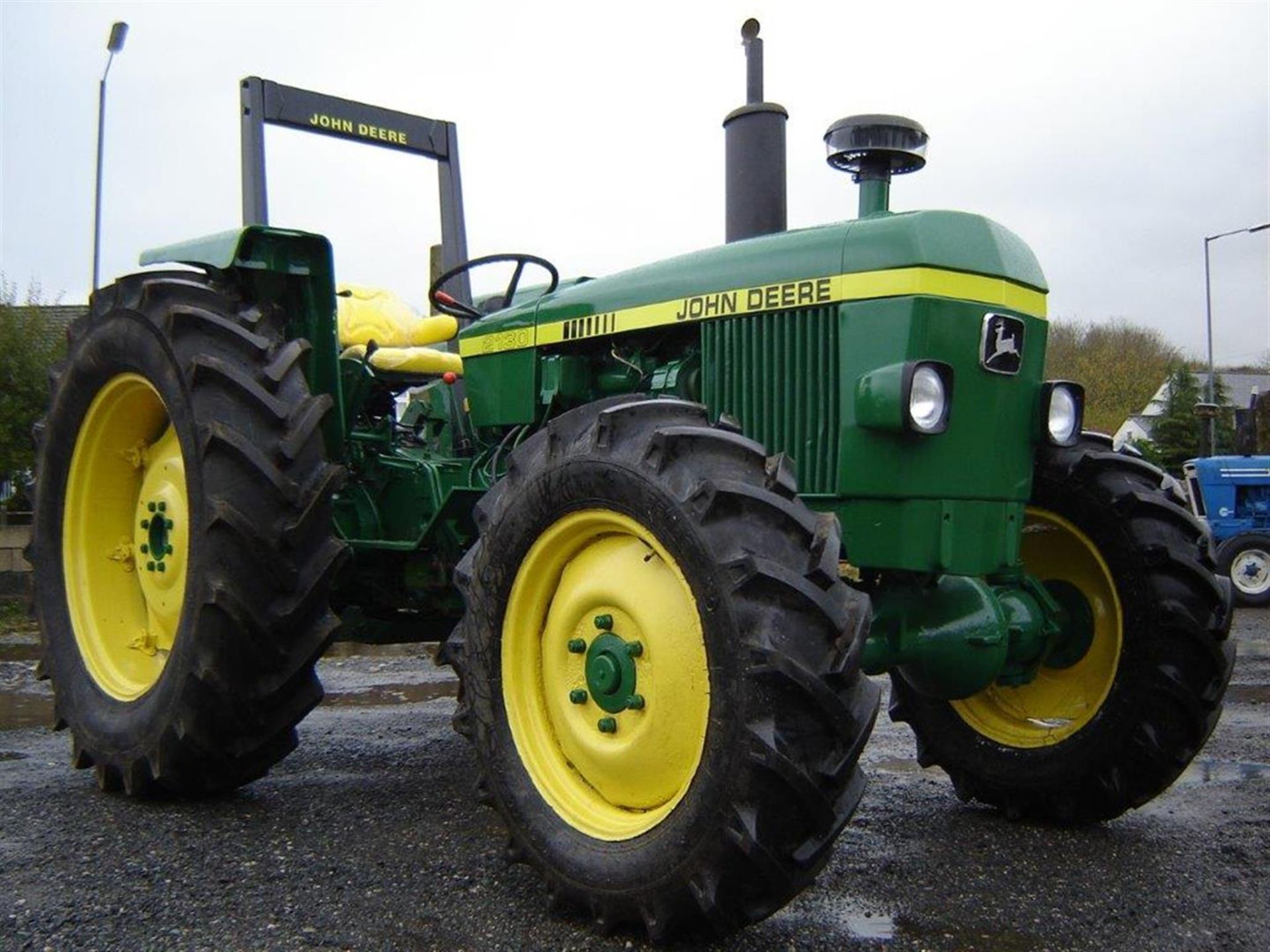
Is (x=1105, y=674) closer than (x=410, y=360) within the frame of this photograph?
Yes

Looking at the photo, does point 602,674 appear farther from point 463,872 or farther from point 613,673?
point 463,872

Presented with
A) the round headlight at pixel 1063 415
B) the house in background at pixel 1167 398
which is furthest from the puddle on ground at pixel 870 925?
the house in background at pixel 1167 398

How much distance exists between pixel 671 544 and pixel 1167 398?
129 ft

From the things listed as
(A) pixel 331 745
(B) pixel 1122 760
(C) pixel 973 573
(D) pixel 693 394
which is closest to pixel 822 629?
(C) pixel 973 573

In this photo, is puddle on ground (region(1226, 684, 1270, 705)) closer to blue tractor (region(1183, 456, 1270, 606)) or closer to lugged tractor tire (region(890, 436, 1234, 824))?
lugged tractor tire (region(890, 436, 1234, 824))

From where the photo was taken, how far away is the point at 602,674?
2812mm

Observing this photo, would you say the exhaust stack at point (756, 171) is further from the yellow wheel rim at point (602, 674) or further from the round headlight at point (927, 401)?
the yellow wheel rim at point (602, 674)

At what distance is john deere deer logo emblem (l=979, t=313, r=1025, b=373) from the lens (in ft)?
10.5

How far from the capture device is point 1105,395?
41.2 meters

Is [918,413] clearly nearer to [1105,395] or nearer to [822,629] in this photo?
[822,629]

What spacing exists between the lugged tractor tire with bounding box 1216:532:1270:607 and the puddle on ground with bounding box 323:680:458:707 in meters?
9.77

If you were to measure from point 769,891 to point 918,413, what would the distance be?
1249mm

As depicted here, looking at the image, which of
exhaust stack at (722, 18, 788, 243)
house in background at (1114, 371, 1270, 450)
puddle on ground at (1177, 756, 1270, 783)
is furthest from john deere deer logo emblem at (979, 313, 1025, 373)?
house in background at (1114, 371, 1270, 450)

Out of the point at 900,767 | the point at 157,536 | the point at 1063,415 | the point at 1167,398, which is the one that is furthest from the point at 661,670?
the point at 1167,398
